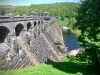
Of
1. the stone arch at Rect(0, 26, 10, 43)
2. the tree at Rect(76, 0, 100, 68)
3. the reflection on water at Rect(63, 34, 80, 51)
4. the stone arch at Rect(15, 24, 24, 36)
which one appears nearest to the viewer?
the tree at Rect(76, 0, 100, 68)

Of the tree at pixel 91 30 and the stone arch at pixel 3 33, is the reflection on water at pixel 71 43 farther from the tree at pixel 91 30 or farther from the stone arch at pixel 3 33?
the tree at pixel 91 30

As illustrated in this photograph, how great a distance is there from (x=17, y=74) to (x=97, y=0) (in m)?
12.3

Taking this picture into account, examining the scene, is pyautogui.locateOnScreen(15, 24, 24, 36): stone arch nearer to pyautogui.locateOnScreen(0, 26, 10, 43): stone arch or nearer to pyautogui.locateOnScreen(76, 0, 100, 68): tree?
pyautogui.locateOnScreen(0, 26, 10, 43): stone arch

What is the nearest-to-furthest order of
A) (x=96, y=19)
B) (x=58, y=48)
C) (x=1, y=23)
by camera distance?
(x=96, y=19) < (x=1, y=23) < (x=58, y=48)

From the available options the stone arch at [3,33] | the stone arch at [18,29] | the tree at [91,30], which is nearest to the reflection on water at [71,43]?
the stone arch at [18,29]

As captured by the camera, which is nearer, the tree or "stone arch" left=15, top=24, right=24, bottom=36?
the tree

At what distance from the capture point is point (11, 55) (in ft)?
80.5

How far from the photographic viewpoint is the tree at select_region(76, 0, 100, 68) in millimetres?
19391

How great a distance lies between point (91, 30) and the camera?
20.4 m

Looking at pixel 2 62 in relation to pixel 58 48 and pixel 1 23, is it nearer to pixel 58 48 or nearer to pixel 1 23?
pixel 1 23

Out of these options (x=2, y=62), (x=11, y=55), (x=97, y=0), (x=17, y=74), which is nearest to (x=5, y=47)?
(x=11, y=55)

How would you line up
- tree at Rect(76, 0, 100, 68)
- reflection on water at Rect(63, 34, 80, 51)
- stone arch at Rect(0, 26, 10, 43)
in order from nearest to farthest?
1. tree at Rect(76, 0, 100, 68)
2. stone arch at Rect(0, 26, 10, 43)
3. reflection on water at Rect(63, 34, 80, 51)

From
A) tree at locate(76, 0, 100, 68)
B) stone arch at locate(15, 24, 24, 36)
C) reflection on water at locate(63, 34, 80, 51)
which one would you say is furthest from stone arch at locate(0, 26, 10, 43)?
reflection on water at locate(63, 34, 80, 51)

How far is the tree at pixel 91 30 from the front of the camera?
63.6 feet
